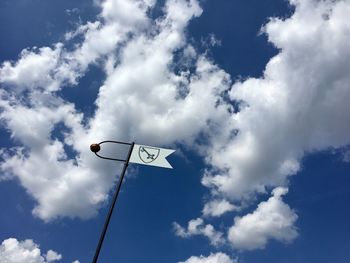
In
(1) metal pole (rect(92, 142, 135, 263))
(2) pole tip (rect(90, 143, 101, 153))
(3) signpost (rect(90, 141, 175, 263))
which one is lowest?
(1) metal pole (rect(92, 142, 135, 263))

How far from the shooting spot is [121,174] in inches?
581

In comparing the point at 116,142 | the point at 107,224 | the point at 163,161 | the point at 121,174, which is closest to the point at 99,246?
the point at 107,224

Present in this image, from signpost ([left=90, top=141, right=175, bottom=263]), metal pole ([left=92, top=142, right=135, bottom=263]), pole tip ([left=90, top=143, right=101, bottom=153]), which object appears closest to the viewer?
metal pole ([left=92, top=142, right=135, bottom=263])

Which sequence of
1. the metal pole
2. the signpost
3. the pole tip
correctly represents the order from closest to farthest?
the metal pole, the signpost, the pole tip

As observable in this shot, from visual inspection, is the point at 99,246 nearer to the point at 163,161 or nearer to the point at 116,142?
the point at 163,161

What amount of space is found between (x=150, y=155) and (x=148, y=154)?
0.44 feet

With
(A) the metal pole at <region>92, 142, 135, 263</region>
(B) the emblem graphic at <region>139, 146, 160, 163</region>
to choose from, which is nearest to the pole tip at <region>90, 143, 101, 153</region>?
(A) the metal pole at <region>92, 142, 135, 263</region>

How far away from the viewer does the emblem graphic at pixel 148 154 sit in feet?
47.6

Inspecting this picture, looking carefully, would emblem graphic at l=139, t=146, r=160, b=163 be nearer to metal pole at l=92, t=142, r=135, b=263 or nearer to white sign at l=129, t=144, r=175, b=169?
white sign at l=129, t=144, r=175, b=169

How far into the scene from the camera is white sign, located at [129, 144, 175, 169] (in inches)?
560

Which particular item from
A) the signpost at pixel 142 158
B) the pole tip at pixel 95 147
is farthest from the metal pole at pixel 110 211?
the pole tip at pixel 95 147

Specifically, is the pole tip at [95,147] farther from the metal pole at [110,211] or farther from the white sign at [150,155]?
the white sign at [150,155]

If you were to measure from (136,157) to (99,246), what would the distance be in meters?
3.82

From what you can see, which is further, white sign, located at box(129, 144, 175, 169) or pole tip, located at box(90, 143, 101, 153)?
pole tip, located at box(90, 143, 101, 153)
